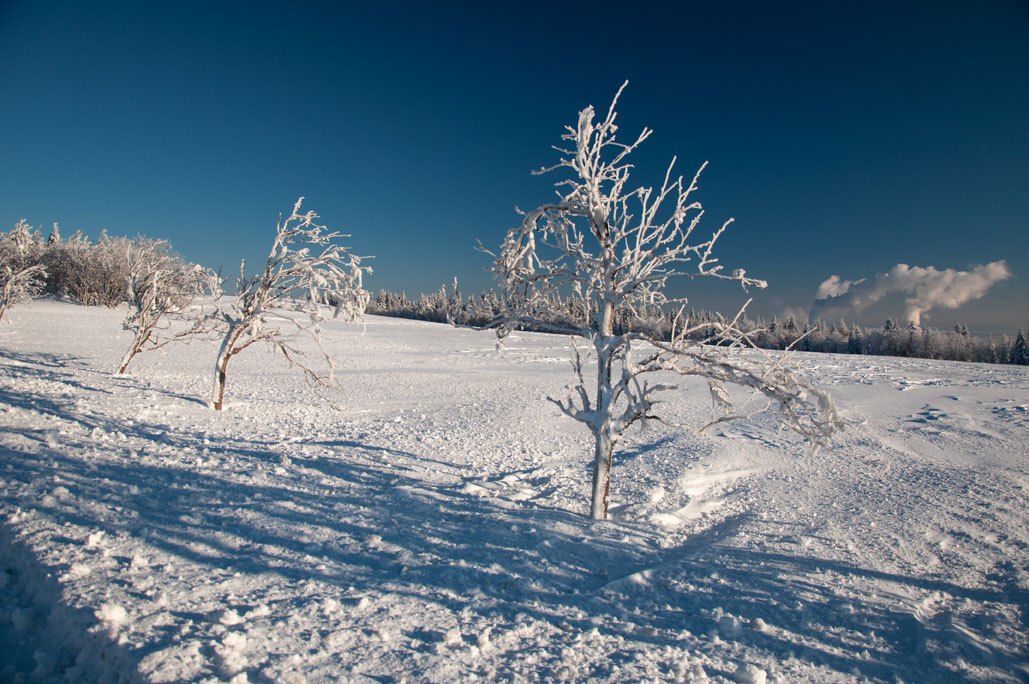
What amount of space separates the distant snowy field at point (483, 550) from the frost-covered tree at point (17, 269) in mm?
15814

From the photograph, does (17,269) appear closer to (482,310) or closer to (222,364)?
(222,364)

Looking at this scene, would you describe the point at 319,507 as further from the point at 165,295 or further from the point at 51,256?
the point at 51,256

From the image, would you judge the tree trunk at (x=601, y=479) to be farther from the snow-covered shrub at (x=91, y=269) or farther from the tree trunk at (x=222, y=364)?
the snow-covered shrub at (x=91, y=269)

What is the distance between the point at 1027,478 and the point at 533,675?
961cm

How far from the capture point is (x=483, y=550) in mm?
4918

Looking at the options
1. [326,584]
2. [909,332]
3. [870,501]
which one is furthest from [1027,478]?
[909,332]

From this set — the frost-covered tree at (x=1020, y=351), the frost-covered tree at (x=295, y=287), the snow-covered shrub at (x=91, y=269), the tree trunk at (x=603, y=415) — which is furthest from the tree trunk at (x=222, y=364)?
the frost-covered tree at (x=1020, y=351)

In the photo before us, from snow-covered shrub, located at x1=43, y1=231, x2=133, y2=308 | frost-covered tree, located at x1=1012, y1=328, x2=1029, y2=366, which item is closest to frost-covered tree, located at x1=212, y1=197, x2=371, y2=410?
snow-covered shrub, located at x1=43, y1=231, x2=133, y2=308

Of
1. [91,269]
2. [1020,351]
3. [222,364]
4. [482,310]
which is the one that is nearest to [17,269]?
[91,269]

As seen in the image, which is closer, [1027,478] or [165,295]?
[1027,478]

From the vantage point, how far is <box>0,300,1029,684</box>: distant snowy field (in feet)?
10.7

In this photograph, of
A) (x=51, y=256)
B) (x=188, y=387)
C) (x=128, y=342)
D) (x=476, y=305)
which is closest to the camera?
(x=476, y=305)

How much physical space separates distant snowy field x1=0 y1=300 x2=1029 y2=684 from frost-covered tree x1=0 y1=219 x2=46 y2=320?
1581 centimetres

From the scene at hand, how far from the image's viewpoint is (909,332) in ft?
195
